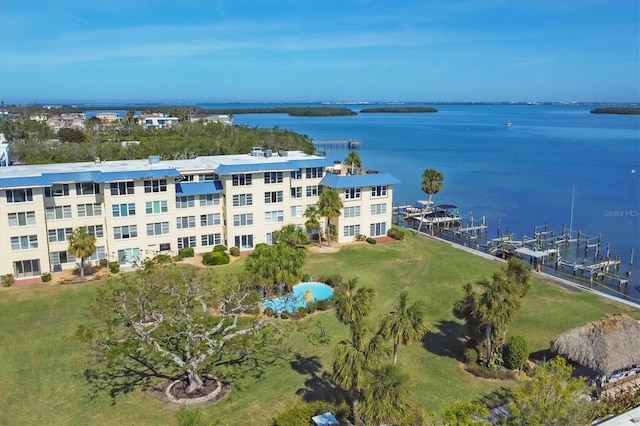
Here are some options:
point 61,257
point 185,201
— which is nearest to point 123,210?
point 185,201

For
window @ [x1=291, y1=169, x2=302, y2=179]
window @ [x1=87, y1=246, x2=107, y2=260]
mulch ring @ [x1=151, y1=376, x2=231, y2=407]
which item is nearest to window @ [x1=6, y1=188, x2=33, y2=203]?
window @ [x1=87, y1=246, x2=107, y2=260]

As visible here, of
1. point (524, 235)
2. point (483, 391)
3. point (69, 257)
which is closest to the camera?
point (483, 391)

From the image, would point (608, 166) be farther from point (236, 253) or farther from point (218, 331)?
point (218, 331)

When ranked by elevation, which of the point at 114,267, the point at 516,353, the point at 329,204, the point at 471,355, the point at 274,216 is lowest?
the point at 471,355

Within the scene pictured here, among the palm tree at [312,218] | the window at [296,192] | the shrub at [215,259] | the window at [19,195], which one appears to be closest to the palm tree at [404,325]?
the shrub at [215,259]

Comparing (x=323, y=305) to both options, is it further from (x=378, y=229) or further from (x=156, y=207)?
(x=378, y=229)

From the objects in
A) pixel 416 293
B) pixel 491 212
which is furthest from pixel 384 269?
pixel 491 212
